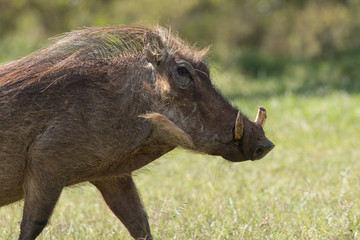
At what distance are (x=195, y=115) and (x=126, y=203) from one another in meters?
0.73

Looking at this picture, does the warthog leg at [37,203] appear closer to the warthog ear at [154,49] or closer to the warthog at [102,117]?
the warthog at [102,117]

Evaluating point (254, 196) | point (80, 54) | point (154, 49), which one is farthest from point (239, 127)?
point (254, 196)

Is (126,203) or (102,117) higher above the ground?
(102,117)

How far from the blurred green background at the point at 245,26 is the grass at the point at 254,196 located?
17.6 feet

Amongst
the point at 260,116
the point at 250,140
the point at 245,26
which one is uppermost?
the point at 245,26

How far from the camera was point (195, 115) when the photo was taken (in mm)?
3746

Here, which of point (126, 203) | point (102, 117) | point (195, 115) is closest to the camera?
point (102, 117)

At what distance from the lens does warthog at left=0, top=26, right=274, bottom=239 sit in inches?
138

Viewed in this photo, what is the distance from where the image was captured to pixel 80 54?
3861mm

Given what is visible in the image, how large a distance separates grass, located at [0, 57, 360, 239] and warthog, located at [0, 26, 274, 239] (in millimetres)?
406

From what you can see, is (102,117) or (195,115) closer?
(102,117)

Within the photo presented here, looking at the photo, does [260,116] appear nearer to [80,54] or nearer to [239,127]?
[239,127]

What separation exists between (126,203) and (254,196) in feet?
4.82

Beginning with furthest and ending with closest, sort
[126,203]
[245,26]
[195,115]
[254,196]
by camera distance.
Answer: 1. [245,26]
2. [254,196]
3. [126,203]
4. [195,115]
